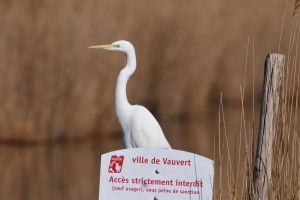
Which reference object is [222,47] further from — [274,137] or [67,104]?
[274,137]

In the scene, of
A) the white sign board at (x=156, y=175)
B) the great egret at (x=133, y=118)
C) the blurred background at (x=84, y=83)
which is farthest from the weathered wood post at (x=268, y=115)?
the blurred background at (x=84, y=83)

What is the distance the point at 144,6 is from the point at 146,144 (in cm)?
525

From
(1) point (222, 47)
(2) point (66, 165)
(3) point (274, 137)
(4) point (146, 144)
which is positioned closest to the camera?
(3) point (274, 137)

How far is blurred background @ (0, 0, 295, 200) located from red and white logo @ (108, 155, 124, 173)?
396cm

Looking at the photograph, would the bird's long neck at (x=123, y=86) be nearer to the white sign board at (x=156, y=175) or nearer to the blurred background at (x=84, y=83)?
the white sign board at (x=156, y=175)

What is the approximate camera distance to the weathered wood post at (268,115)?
404 cm

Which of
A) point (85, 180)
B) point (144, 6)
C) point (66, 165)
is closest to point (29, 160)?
point (66, 165)

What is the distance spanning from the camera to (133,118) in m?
5.47

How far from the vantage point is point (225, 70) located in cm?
1166

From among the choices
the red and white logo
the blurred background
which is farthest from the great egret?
the blurred background

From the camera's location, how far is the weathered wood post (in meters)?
4.04

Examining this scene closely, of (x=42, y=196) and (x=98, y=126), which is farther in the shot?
(x=98, y=126)

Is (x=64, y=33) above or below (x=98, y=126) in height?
above

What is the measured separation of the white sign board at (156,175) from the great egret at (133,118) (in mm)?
1377
